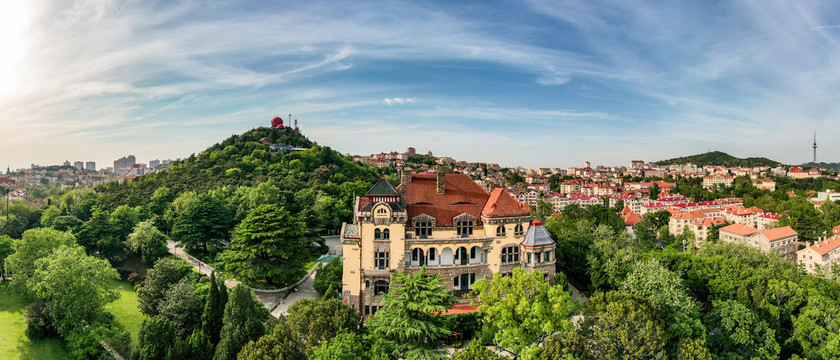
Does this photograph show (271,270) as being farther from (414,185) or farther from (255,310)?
(414,185)

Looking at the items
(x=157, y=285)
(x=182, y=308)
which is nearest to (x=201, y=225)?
(x=157, y=285)

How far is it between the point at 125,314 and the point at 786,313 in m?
→ 54.4

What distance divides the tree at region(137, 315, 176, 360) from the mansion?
1229 cm

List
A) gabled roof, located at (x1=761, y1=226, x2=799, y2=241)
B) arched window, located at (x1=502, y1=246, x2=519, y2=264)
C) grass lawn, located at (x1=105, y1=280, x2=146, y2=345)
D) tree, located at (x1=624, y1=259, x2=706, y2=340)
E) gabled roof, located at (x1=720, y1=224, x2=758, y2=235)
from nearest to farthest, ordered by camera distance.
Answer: tree, located at (x1=624, y1=259, x2=706, y2=340), arched window, located at (x1=502, y1=246, x2=519, y2=264), grass lawn, located at (x1=105, y1=280, x2=146, y2=345), gabled roof, located at (x1=761, y1=226, x2=799, y2=241), gabled roof, located at (x1=720, y1=224, x2=758, y2=235)

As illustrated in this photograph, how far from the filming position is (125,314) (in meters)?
38.4

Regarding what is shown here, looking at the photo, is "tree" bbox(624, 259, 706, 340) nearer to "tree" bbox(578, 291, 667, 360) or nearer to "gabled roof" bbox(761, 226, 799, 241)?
"tree" bbox(578, 291, 667, 360)

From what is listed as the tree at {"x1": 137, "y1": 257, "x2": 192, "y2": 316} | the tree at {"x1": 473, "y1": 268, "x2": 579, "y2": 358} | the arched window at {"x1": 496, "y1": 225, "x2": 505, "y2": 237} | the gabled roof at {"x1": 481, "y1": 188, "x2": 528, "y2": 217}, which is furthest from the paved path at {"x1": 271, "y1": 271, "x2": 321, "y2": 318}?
the tree at {"x1": 473, "y1": 268, "x2": 579, "y2": 358}

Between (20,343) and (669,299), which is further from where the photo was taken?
(20,343)

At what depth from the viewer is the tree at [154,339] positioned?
27.5m

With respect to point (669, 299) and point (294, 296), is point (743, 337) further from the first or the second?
point (294, 296)

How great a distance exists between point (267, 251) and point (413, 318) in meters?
20.5

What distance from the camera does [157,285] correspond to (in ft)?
114


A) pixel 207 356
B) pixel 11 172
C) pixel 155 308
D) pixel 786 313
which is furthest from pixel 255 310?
pixel 11 172

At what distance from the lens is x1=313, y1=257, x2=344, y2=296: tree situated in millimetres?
38281
